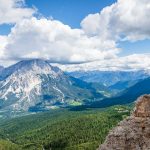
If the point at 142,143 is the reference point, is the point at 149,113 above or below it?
above

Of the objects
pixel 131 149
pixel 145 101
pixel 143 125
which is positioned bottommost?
pixel 131 149

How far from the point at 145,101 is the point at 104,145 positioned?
28.6 feet

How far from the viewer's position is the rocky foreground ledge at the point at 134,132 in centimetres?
5021

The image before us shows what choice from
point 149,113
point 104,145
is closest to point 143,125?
point 149,113

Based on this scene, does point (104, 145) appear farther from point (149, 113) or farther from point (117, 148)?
point (149, 113)

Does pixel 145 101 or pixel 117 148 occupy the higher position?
pixel 145 101

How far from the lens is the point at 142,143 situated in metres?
50.0

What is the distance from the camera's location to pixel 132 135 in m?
51.0

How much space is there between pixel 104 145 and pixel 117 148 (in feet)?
6.84

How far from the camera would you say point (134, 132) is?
51250 millimetres

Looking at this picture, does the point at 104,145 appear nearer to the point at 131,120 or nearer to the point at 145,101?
the point at 131,120

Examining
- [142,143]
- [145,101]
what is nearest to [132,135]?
[142,143]

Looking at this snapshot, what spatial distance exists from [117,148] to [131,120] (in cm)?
484

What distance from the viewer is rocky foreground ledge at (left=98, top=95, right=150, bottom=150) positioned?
50206mm
